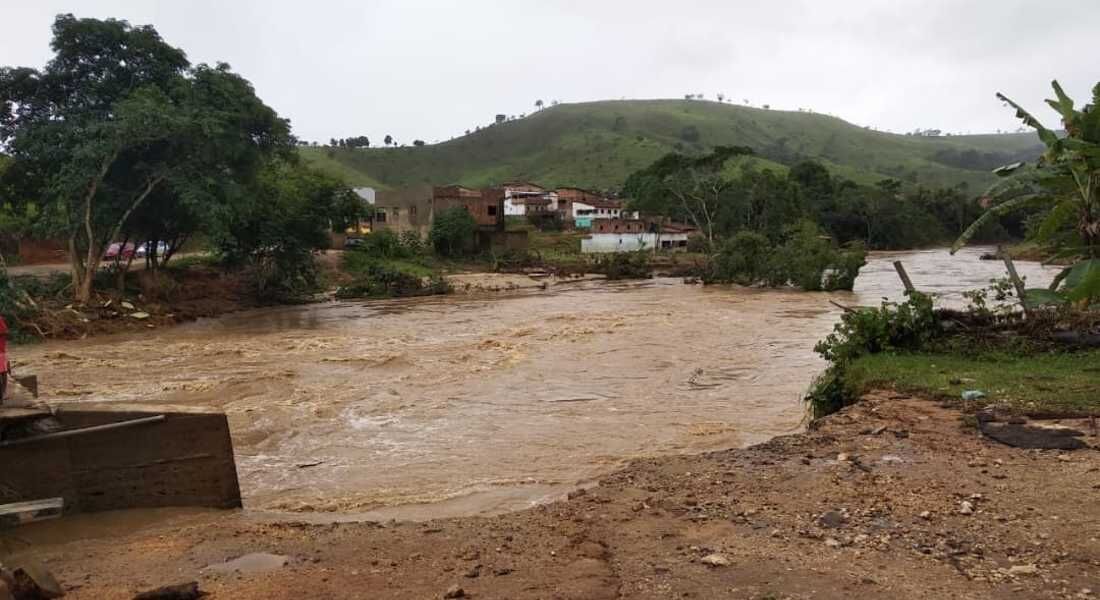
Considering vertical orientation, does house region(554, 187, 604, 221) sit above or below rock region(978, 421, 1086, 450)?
above

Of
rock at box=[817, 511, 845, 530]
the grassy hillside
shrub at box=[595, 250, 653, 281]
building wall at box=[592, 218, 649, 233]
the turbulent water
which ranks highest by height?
the grassy hillside

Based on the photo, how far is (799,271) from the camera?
34750 mm

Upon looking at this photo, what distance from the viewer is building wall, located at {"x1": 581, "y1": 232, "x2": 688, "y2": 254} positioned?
61.0 metres

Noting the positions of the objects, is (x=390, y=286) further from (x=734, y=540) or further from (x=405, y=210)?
(x=734, y=540)

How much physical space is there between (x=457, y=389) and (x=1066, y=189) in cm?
1018

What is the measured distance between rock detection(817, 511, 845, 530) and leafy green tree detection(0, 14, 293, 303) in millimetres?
23428

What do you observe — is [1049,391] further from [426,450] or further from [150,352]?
[150,352]

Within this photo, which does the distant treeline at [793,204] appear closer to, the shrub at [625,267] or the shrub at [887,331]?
the shrub at [625,267]

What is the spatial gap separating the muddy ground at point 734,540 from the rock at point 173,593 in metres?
0.18

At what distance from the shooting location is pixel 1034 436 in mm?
6945

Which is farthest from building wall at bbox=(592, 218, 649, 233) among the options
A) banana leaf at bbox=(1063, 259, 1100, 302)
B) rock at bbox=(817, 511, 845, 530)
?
rock at bbox=(817, 511, 845, 530)

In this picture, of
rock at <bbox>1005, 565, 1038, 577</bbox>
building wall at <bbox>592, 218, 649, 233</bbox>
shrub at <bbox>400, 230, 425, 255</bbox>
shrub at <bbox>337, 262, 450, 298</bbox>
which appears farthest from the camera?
building wall at <bbox>592, 218, 649, 233</bbox>

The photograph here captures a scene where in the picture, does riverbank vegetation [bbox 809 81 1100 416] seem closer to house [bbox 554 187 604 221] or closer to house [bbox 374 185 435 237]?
house [bbox 374 185 435 237]

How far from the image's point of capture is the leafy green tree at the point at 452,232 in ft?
168
